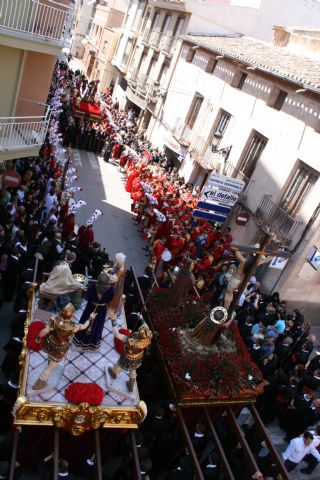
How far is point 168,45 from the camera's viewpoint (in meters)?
29.1

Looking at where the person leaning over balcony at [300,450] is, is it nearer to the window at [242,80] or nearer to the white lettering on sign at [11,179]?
the white lettering on sign at [11,179]

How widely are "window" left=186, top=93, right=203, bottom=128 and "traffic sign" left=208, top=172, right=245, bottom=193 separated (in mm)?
10079

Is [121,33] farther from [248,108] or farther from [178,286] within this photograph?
[178,286]

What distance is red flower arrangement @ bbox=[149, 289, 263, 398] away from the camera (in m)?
8.57

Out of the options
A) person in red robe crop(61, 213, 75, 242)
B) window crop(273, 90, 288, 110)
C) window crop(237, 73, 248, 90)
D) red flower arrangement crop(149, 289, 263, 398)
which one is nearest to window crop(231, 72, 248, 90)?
window crop(237, 73, 248, 90)

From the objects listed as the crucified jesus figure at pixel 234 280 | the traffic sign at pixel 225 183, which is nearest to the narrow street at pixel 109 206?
the traffic sign at pixel 225 183

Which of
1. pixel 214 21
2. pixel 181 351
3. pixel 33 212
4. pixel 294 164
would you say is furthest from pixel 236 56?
pixel 181 351

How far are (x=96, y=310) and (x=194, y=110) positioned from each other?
18985 millimetres

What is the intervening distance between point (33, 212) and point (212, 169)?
32.8 feet

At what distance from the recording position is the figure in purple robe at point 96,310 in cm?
788

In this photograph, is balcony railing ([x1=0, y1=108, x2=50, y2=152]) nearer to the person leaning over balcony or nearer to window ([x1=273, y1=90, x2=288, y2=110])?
window ([x1=273, y1=90, x2=288, y2=110])

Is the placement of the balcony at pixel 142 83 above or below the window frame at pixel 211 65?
below

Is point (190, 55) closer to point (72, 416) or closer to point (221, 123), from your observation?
point (221, 123)

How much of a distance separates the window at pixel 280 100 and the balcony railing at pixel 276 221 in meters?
3.71
